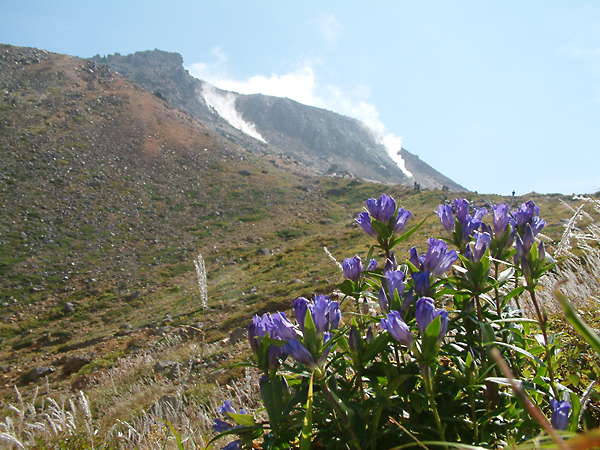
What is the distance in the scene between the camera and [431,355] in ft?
3.38

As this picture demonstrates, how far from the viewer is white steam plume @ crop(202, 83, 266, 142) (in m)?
90.2

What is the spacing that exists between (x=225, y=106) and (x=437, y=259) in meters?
101

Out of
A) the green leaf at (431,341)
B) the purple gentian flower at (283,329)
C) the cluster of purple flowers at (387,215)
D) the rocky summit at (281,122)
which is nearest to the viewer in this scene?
the green leaf at (431,341)

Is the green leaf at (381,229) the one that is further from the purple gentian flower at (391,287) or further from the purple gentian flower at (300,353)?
the purple gentian flower at (300,353)

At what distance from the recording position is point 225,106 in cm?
9494

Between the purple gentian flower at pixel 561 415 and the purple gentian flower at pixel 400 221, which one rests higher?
the purple gentian flower at pixel 400 221

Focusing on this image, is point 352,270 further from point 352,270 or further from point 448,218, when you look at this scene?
point 448,218

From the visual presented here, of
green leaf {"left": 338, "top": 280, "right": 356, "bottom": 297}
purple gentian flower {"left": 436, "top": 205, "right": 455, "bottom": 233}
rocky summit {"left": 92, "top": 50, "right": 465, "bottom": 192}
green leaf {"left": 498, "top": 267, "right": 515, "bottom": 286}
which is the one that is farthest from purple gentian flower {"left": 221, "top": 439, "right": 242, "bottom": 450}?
rocky summit {"left": 92, "top": 50, "right": 465, "bottom": 192}

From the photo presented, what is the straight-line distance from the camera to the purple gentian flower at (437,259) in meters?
1.42

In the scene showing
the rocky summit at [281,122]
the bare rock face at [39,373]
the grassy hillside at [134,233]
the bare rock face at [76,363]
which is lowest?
the bare rock face at [39,373]

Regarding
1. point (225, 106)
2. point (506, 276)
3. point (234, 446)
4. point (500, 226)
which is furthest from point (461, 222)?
point (225, 106)

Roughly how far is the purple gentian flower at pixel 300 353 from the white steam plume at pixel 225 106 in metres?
90.2

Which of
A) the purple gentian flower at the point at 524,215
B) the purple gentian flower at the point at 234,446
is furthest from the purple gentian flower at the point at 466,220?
the purple gentian flower at the point at 234,446

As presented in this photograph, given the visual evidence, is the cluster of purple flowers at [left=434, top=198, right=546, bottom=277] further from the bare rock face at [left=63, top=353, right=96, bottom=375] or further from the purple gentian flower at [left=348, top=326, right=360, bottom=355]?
the bare rock face at [left=63, top=353, right=96, bottom=375]
